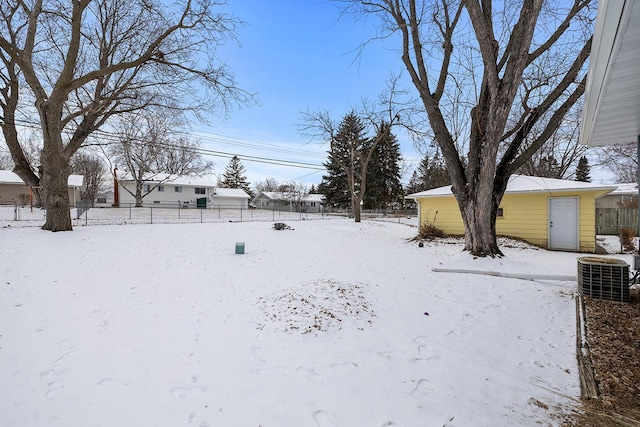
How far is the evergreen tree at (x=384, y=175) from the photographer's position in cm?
3388

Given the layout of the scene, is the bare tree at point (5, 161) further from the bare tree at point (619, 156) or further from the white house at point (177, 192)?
the bare tree at point (619, 156)

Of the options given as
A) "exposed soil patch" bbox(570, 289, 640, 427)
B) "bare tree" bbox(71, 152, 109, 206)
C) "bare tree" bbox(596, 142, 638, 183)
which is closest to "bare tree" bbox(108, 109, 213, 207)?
"bare tree" bbox(71, 152, 109, 206)

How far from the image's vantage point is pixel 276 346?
10.7ft

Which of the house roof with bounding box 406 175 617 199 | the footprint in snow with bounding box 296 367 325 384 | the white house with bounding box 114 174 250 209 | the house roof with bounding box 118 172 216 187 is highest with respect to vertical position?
the house roof with bounding box 118 172 216 187

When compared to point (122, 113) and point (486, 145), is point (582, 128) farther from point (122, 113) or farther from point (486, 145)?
point (122, 113)

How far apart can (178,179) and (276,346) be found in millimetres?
37329

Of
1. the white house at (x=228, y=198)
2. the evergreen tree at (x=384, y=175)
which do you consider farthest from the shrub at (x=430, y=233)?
the white house at (x=228, y=198)

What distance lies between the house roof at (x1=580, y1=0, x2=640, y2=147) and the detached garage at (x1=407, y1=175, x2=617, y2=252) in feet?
21.5

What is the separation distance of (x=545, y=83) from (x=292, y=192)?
145 feet

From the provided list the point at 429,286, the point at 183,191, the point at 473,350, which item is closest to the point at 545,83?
the point at 429,286

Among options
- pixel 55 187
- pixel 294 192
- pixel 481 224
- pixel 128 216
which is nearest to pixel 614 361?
pixel 481 224

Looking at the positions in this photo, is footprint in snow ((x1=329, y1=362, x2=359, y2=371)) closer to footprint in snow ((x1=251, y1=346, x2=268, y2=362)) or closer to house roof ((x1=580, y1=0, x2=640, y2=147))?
footprint in snow ((x1=251, y1=346, x2=268, y2=362))

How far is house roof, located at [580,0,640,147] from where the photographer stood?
227cm

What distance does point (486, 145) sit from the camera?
289 inches
